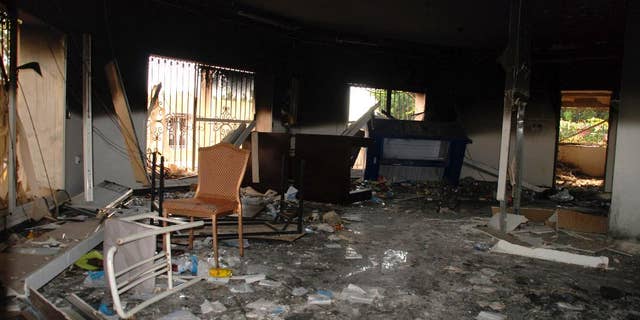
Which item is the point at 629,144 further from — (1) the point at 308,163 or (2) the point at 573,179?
(2) the point at 573,179

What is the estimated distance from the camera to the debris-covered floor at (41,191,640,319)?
9.93 feet

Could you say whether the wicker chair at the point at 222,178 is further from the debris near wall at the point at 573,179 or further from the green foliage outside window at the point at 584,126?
the green foliage outside window at the point at 584,126

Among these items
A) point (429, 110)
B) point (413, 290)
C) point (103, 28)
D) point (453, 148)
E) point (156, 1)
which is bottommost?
point (413, 290)

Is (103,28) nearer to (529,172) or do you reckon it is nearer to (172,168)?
(172,168)

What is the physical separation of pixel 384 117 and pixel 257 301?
299 inches

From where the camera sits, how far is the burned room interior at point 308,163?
3246 mm

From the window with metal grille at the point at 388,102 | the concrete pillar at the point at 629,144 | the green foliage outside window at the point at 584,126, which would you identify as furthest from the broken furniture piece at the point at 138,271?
the green foliage outside window at the point at 584,126

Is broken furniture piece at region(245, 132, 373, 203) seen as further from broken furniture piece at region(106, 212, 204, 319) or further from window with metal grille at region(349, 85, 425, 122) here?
broken furniture piece at region(106, 212, 204, 319)

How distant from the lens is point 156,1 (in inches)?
271

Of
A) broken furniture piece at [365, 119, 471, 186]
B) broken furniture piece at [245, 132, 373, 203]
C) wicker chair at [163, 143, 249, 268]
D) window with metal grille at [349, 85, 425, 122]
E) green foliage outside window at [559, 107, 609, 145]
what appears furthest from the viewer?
green foliage outside window at [559, 107, 609, 145]

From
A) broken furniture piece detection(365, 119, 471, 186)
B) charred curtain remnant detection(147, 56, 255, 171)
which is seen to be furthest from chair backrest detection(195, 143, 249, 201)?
broken furniture piece detection(365, 119, 471, 186)

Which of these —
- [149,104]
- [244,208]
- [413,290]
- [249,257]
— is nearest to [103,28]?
[149,104]

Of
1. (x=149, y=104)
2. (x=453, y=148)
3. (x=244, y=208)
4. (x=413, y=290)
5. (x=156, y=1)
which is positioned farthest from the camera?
(x=453, y=148)

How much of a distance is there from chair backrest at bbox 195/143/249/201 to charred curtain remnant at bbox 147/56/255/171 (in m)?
4.01
